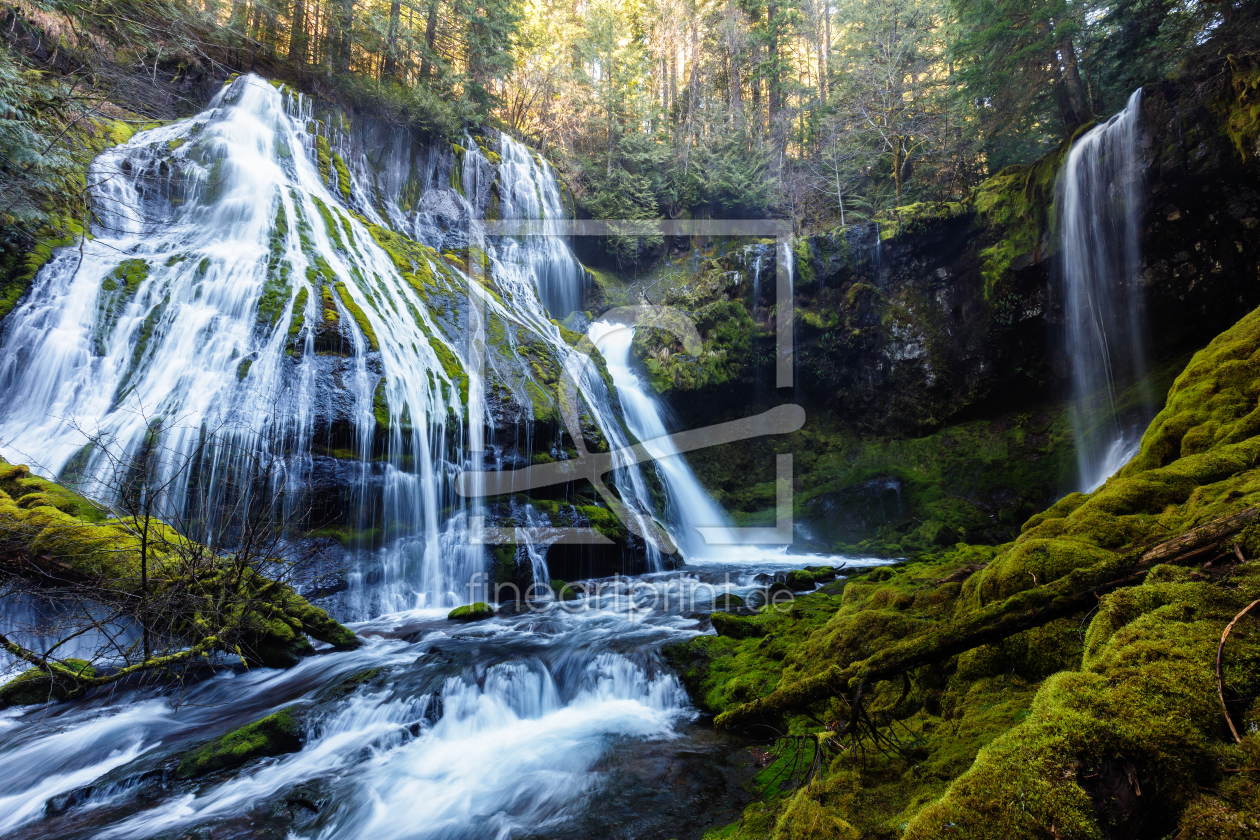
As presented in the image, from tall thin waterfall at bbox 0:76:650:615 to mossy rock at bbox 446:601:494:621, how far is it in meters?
0.93

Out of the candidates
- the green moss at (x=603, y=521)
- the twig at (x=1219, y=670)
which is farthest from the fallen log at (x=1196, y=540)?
the green moss at (x=603, y=521)

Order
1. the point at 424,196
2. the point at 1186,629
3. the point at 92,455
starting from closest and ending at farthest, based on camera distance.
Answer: the point at 1186,629, the point at 92,455, the point at 424,196

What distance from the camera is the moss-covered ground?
4.65ft

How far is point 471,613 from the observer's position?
7.80m

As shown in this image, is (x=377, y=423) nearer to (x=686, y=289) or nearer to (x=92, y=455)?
(x=92, y=455)

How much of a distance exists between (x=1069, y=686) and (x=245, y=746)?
5.72m

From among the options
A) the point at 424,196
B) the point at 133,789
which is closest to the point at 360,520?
the point at 133,789

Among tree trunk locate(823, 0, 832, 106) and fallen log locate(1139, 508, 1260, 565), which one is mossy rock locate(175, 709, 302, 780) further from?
tree trunk locate(823, 0, 832, 106)

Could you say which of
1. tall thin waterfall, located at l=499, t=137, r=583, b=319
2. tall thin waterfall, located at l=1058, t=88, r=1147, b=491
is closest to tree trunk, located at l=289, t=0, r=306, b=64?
tall thin waterfall, located at l=499, t=137, r=583, b=319

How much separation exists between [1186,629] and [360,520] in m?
9.12

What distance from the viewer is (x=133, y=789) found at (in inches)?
160

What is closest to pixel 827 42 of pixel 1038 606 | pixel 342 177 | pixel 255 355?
pixel 342 177

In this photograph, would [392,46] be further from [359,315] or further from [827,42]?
[827,42]

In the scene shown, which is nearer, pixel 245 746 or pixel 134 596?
pixel 134 596
